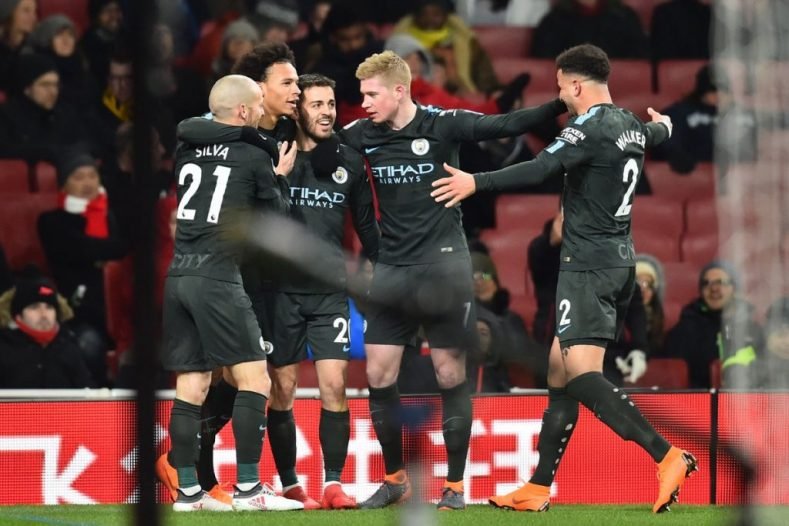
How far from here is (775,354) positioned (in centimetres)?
738

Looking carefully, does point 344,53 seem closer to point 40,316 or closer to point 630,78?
point 630,78

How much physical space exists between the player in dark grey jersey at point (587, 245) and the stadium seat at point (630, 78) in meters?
5.33

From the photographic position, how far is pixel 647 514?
559 centimetres

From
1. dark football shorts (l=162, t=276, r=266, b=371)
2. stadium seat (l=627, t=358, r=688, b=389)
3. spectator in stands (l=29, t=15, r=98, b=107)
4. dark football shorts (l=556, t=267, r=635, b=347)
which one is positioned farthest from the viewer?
spectator in stands (l=29, t=15, r=98, b=107)

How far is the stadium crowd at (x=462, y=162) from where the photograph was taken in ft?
25.6

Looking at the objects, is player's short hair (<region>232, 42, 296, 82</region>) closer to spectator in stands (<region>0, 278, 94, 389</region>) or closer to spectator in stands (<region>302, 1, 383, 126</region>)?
spectator in stands (<region>0, 278, 94, 389</region>)

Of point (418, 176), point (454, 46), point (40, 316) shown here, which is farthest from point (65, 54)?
point (418, 176)

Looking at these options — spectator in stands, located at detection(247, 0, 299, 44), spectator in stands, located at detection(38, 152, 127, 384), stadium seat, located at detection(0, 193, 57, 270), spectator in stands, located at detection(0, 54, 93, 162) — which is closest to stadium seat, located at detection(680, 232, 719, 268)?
spectator in stands, located at detection(247, 0, 299, 44)

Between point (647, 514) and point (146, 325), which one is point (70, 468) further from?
point (146, 325)

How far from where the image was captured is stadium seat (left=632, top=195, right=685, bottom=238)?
10.1 m

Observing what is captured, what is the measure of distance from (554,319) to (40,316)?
2.72 m

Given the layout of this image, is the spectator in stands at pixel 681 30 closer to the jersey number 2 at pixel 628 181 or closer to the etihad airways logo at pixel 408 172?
the jersey number 2 at pixel 628 181

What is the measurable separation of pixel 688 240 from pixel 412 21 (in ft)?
7.91

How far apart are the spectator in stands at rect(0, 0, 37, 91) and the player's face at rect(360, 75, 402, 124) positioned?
14.8 ft
